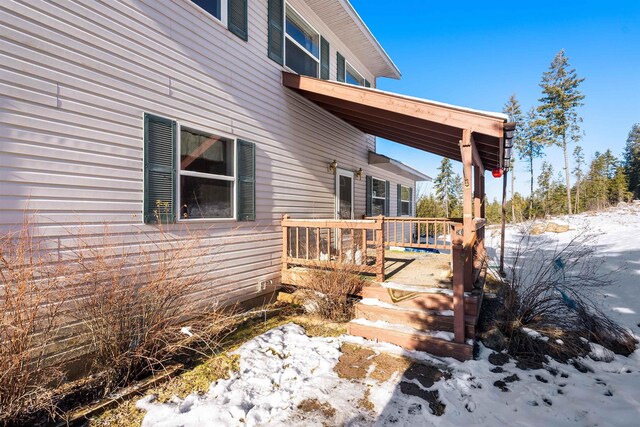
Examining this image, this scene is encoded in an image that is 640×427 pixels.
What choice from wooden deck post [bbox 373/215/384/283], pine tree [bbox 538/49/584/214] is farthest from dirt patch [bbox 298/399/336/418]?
pine tree [bbox 538/49/584/214]

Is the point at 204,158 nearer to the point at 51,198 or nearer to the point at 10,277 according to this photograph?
the point at 51,198

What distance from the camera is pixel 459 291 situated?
3531mm

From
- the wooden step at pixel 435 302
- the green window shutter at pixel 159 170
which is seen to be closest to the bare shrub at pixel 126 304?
the green window shutter at pixel 159 170

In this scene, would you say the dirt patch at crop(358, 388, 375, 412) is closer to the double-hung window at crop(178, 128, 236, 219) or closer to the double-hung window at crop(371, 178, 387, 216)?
the double-hung window at crop(178, 128, 236, 219)

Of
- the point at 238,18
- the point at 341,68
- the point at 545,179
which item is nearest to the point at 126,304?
the point at 238,18

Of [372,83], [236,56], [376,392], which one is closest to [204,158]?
[236,56]

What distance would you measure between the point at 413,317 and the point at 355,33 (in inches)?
272

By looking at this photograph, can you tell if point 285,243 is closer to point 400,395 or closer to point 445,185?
point 400,395

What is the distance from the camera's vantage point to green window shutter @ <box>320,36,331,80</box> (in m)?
7.09

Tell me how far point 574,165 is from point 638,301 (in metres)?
48.6

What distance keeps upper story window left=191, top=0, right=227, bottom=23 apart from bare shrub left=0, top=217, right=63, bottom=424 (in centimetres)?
363

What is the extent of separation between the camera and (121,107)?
3.33 meters

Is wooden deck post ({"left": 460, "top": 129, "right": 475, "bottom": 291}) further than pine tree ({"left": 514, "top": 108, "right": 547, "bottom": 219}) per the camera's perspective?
No

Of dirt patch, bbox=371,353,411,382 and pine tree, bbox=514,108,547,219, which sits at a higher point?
pine tree, bbox=514,108,547,219
